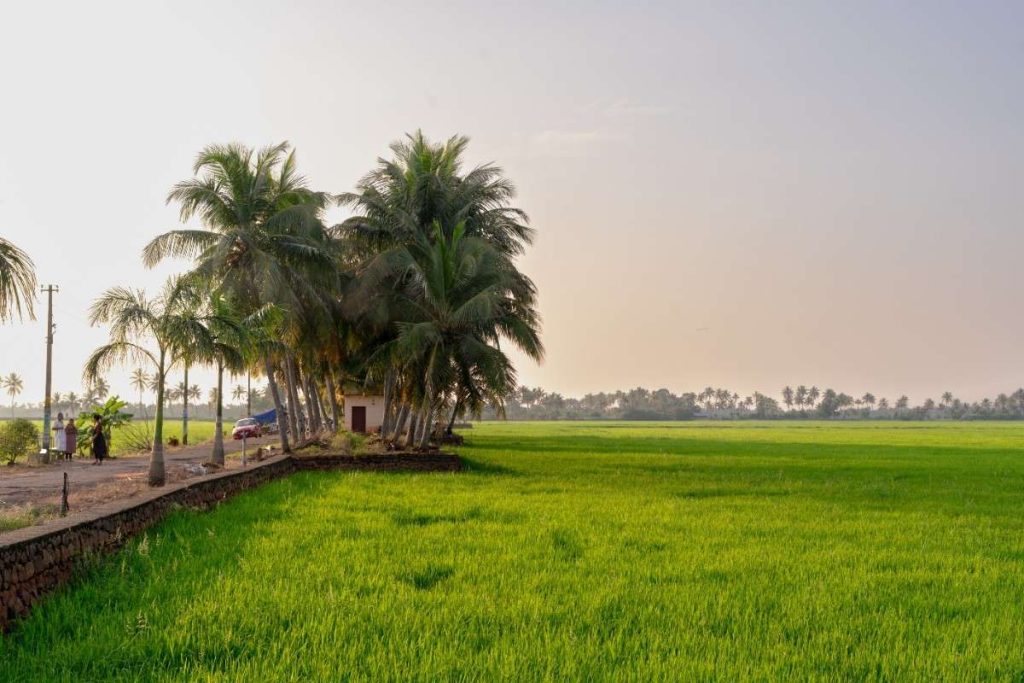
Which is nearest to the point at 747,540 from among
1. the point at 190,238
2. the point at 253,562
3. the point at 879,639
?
the point at 879,639

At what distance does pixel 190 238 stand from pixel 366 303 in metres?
5.52

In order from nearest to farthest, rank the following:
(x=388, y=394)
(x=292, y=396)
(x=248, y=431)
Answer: (x=292, y=396) < (x=388, y=394) < (x=248, y=431)

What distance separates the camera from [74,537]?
8031mm

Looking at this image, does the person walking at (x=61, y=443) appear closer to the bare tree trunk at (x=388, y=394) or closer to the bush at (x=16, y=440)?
the bush at (x=16, y=440)

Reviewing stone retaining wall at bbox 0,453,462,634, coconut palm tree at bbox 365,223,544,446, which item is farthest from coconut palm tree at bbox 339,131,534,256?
stone retaining wall at bbox 0,453,462,634

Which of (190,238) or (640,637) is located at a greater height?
(190,238)

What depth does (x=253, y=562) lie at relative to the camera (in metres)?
8.75

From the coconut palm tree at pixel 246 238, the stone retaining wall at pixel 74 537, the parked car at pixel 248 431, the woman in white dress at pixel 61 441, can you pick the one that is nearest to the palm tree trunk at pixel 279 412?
the coconut palm tree at pixel 246 238

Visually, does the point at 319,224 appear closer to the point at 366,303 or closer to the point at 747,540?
the point at 366,303

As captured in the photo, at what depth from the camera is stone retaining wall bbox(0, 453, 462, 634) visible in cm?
659

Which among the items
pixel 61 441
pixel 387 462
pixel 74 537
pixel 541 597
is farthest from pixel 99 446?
pixel 541 597

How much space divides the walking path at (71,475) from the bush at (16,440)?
112cm

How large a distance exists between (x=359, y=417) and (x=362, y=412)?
0.29 m

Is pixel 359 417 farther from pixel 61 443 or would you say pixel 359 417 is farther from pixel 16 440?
pixel 16 440
